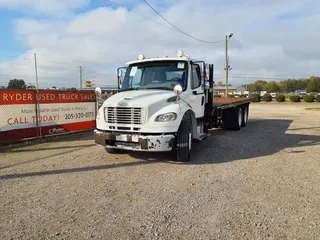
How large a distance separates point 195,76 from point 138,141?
2.73 metres

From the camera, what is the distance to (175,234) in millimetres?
3482

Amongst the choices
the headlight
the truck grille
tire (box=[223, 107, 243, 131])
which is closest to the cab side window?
the headlight

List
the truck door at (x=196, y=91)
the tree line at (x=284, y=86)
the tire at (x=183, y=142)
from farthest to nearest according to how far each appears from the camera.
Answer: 1. the tree line at (x=284, y=86)
2. the truck door at (x=196, y=91)
3. the tire at (x=183, y=142)

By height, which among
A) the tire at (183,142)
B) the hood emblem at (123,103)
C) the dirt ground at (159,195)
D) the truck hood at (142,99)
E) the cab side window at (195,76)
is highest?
the cab side window at (195,76)

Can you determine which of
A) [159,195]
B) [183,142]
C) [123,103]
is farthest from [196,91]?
[159,195]

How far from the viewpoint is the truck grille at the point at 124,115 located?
6.25 metres

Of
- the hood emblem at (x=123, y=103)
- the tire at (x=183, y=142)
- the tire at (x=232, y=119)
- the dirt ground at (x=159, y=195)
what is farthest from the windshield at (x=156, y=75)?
the tire at (x=232, y=119)

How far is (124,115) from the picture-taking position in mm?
6402

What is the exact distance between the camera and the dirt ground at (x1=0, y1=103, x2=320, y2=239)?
3605 mm

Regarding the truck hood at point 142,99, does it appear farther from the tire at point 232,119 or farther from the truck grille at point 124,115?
the tire at point 232,119

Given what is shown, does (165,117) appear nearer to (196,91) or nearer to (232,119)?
(196,91)

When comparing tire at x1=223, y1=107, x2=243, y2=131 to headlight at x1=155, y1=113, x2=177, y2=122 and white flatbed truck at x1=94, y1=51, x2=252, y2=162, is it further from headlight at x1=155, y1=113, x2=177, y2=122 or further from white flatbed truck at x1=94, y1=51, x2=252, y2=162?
headlight at x1=155, y1=113, x2=177, y2=122

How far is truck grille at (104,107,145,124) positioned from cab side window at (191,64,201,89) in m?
2.02

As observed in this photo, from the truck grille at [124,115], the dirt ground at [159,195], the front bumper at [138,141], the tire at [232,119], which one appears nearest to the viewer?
the dirt ground at [159,195]
